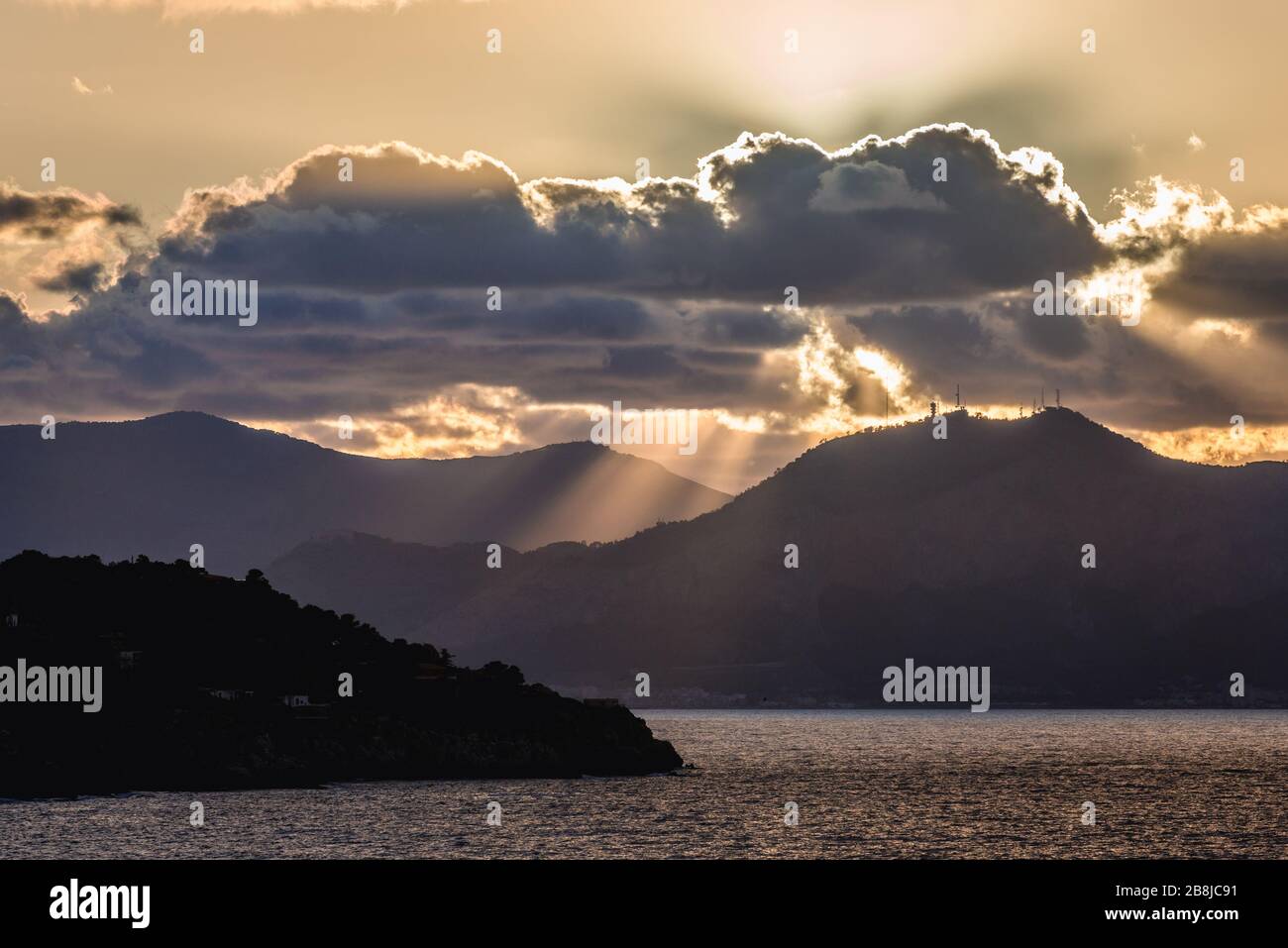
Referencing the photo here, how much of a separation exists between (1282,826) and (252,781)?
4242 inches

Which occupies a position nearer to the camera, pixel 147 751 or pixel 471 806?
pixel 471 806

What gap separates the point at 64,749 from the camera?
189 m
